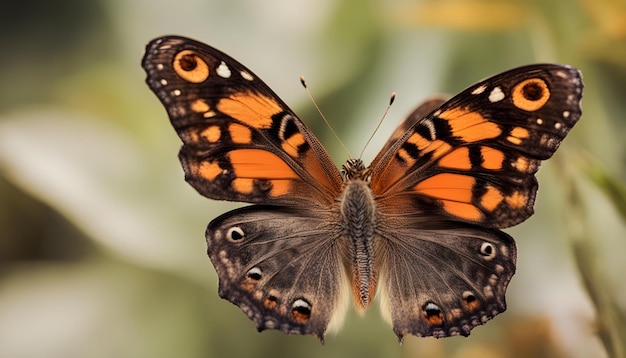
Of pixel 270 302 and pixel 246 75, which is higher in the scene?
pixel 246 75

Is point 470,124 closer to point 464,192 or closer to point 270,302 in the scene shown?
point 464,192

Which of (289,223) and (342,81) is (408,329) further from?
(342,81)

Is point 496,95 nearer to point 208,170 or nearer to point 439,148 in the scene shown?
point 439,148

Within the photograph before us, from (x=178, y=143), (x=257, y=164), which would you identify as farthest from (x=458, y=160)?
(x=178, y=143)

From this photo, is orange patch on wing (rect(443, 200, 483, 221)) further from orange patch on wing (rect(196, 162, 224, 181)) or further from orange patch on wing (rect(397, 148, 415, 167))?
orange patch on wing (rect(196, 162, 224, 181))

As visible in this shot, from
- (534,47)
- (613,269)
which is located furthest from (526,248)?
(534,47)

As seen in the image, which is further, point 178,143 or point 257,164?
point 178,143
